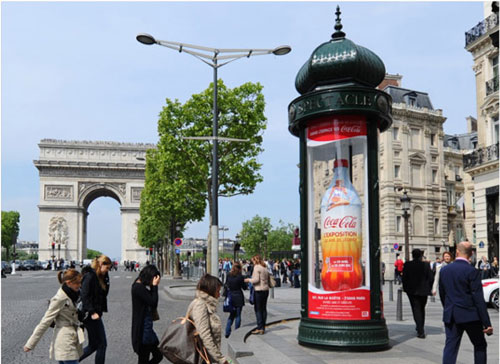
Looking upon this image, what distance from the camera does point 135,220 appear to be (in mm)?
85375

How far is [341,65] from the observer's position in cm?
960

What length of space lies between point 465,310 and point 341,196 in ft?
9.62

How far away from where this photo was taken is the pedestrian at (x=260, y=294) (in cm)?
1179

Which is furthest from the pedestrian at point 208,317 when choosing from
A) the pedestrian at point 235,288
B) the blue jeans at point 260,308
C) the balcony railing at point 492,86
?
the balcony railing at point 492,86

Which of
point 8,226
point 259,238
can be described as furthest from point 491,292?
point 8,226

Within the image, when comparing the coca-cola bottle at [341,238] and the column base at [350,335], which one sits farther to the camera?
the coca-cola bottle at [341,238]

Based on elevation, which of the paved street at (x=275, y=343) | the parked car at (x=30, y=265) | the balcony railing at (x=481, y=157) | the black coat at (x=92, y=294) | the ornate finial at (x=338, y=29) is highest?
the balcony railing at (x=481, y=157)

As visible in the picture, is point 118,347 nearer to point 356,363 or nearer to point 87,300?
point 87,300

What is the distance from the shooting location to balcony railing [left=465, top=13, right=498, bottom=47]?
1136 inches

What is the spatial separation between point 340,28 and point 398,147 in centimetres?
4447

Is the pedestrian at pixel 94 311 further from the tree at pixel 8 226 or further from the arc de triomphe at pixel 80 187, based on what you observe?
the tree at pixel 8 226

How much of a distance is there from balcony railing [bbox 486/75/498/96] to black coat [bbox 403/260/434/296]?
20359 millimetres

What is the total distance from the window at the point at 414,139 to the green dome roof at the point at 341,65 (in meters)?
45.9

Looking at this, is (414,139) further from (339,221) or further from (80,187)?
(80,187)
